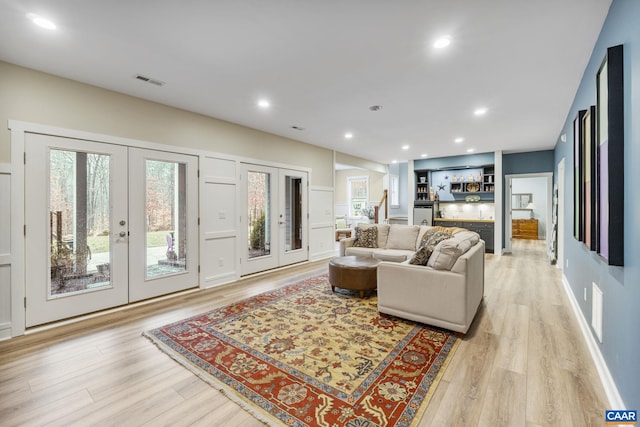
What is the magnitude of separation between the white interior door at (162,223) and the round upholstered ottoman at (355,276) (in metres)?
2.15

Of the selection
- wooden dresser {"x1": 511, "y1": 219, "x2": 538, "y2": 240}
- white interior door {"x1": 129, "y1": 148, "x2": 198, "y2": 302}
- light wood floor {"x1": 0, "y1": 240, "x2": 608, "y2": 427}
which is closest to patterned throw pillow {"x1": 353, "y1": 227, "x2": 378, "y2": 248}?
light wood floor {"x1": 0, "y1": 240, "x2": 608, "y2": 427}

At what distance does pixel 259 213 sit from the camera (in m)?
5.38

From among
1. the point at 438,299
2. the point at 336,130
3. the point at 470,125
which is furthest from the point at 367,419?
the point at 470,125

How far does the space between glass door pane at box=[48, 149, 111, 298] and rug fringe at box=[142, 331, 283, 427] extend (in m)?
1.34

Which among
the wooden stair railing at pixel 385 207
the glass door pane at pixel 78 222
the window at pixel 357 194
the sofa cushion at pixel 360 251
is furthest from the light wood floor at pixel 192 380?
the window at pixel 357 194

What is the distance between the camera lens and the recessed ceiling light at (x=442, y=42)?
2.39m

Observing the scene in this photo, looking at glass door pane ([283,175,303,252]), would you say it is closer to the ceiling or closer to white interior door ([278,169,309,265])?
white interior door ([278,169,309,265])

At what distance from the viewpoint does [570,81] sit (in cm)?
324

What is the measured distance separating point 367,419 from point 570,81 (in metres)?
4.05

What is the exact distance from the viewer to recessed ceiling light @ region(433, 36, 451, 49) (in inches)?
94.1

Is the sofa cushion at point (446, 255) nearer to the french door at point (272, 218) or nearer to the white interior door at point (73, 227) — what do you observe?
the french door at point (272, 218)

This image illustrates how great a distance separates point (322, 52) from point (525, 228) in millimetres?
11139

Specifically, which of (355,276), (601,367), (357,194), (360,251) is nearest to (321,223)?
(360,251)

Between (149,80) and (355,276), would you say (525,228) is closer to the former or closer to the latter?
(355,276)
